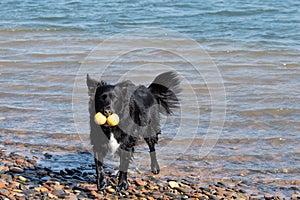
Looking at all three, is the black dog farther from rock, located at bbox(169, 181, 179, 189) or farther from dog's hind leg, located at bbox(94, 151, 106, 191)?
rock, located at bbox(169, 181, 179, 189)

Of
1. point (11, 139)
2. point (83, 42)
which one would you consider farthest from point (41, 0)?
point (11, 139)

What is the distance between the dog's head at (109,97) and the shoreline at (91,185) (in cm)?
98

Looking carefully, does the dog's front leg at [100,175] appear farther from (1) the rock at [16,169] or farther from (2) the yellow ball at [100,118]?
(1) the rock at [16,169]

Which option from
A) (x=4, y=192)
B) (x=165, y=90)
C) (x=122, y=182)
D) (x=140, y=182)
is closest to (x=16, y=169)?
(x=4, y=192)

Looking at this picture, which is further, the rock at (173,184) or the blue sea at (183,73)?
the blue sea at (183,73)

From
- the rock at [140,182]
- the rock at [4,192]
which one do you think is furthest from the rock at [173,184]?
the rock at [4,192]

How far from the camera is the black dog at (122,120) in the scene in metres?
5.74

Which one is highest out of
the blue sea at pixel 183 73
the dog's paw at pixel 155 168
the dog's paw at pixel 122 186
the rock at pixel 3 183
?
the blue sea at pixel 183 73

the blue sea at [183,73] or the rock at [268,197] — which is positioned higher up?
the blue sea at [183,73]

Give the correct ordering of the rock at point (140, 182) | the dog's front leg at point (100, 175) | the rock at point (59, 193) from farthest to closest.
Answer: the rock at point (140, 182)
the dog's front leg at point (100, 175)
the rock at point (59, 193)

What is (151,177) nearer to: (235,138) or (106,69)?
(235,138)

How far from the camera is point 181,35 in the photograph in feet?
52.2

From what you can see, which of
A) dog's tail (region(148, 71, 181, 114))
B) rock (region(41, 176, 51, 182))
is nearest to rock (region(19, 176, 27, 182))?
rock (region(41, 176, 51, 182))

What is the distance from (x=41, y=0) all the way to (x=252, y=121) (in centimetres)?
1517
